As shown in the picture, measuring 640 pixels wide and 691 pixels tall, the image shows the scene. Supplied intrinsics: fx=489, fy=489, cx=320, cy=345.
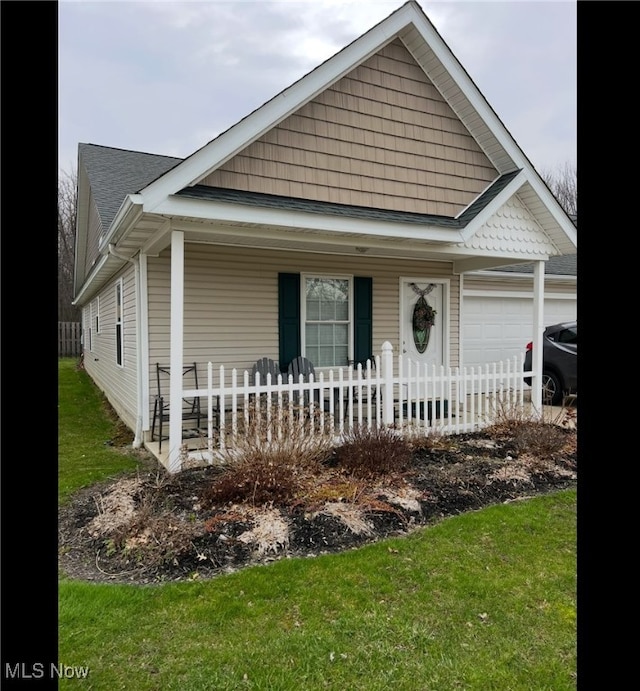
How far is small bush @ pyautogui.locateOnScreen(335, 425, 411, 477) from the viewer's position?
495 cm

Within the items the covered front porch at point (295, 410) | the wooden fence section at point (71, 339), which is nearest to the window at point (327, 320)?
the covered front porch at point (295, 410)

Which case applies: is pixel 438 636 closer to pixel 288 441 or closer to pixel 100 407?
pixel 288 441

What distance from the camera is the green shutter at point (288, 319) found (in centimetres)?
776

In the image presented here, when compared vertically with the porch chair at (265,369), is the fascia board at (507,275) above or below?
above

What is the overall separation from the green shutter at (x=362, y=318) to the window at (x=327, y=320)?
0.11 meters

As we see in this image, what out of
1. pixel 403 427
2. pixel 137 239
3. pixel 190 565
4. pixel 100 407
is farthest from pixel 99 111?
pixel 190 565

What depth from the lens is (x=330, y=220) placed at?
6.01 meters

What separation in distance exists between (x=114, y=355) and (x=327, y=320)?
4.93 meters

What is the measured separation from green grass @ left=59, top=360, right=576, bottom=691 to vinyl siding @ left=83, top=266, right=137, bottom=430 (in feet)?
16.4

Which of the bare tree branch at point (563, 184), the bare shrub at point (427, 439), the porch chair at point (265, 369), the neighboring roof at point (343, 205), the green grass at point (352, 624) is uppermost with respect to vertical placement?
the bare tree branch at point (563, 184)

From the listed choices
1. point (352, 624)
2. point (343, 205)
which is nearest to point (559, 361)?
point (343, 205)

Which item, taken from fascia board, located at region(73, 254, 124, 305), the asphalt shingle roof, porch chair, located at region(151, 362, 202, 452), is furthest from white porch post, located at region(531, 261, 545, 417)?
fascia board, located at region(73, 254, 124, 305)

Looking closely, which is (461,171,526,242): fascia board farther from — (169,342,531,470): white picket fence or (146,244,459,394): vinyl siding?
(146,244,459,394): vinyl siding

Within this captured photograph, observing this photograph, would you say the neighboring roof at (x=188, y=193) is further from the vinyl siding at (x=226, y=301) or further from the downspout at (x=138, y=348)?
the vinyl siding at (x=226, y=301)
